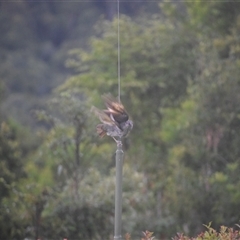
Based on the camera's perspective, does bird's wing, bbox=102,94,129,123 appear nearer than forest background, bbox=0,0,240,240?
Yes

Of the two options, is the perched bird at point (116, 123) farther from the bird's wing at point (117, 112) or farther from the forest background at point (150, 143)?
the forest background at point (150, 143)

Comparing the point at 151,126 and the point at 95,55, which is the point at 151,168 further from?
the point at 95,55

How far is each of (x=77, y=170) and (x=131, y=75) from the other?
685 cm

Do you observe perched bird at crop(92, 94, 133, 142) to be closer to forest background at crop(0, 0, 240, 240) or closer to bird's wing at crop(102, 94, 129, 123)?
bird's wing at crop(102, 94, 129, 123)

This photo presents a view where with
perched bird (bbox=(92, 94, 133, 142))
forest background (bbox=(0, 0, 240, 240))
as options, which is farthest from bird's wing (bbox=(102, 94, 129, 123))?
forest background (bbox=(0, 0, 240, 240))

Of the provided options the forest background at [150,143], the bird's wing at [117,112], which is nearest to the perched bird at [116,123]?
the bird's wing at [117,112]

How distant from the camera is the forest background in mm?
11008

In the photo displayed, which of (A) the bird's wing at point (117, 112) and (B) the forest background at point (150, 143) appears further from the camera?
(B) the forest background at point (150, 143)

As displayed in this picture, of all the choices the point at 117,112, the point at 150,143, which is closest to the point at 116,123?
the point at 117,112

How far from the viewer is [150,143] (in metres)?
18.5

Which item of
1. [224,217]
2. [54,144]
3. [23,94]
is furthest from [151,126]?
[23,94]

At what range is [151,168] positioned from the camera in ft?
60.4

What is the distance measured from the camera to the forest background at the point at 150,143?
11.0 meters

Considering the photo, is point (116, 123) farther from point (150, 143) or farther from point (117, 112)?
point (150, 143)
